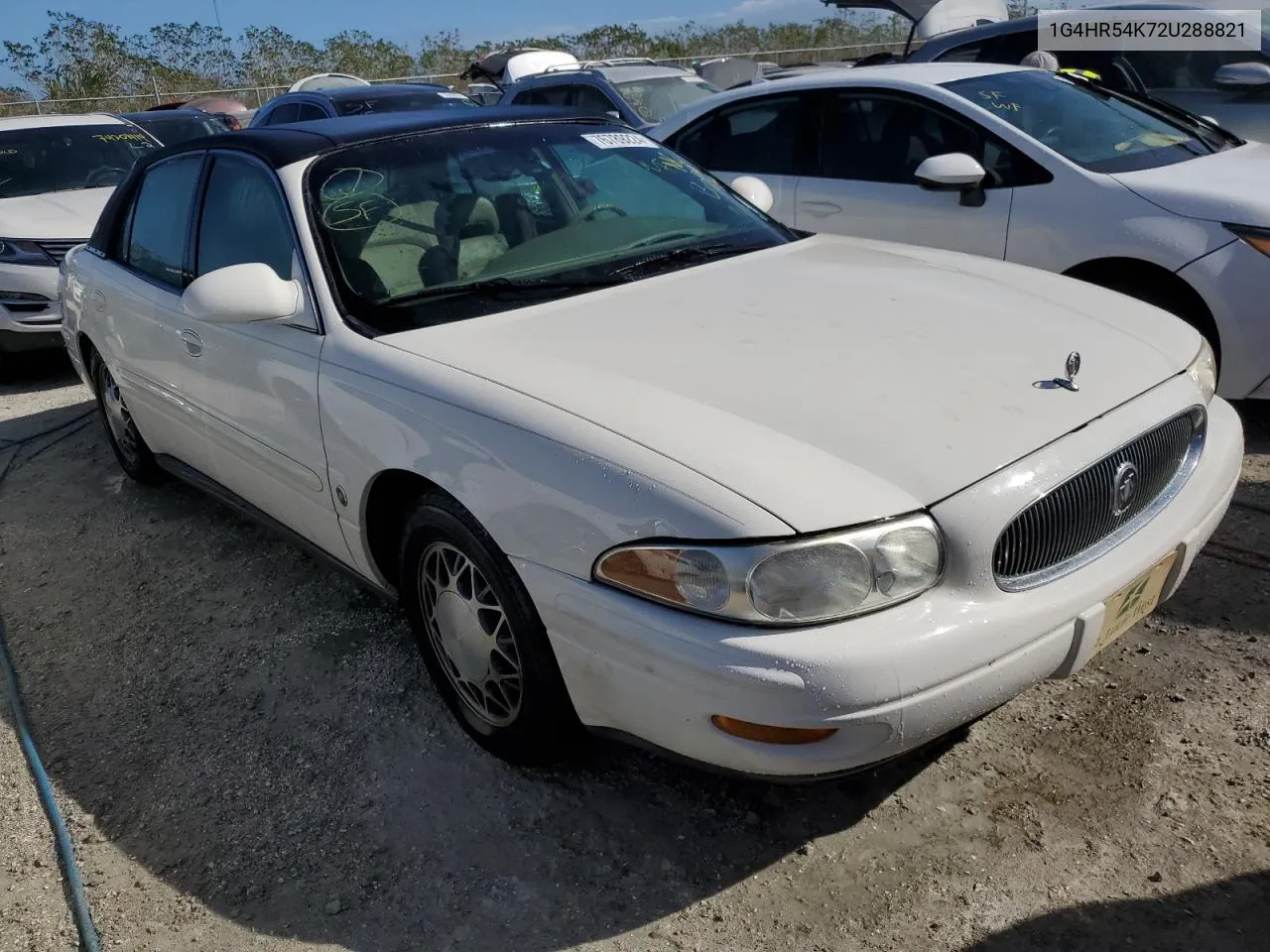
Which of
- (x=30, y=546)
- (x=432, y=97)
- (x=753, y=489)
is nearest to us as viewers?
(x=753, y=489)

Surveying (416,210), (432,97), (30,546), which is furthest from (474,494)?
(432,97)

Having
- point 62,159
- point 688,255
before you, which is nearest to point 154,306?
point 688,255

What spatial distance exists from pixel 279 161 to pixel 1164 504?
257 cm

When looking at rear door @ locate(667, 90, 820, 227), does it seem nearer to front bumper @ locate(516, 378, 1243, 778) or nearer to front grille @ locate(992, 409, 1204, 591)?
front grille @ locate(992, 409, 1204, 591)

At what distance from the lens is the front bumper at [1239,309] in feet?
13.2

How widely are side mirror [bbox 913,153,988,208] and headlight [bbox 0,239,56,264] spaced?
18.4ft

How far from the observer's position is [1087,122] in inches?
194

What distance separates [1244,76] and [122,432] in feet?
22.1

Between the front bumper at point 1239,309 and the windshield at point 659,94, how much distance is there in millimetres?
6860

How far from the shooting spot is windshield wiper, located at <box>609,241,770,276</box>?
3.12 metres

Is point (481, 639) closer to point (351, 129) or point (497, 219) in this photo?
point (497, 219)

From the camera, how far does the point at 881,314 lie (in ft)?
9.02

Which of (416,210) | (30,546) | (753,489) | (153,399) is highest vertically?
(416,210)

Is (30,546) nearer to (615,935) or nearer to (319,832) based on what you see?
(319,832)
